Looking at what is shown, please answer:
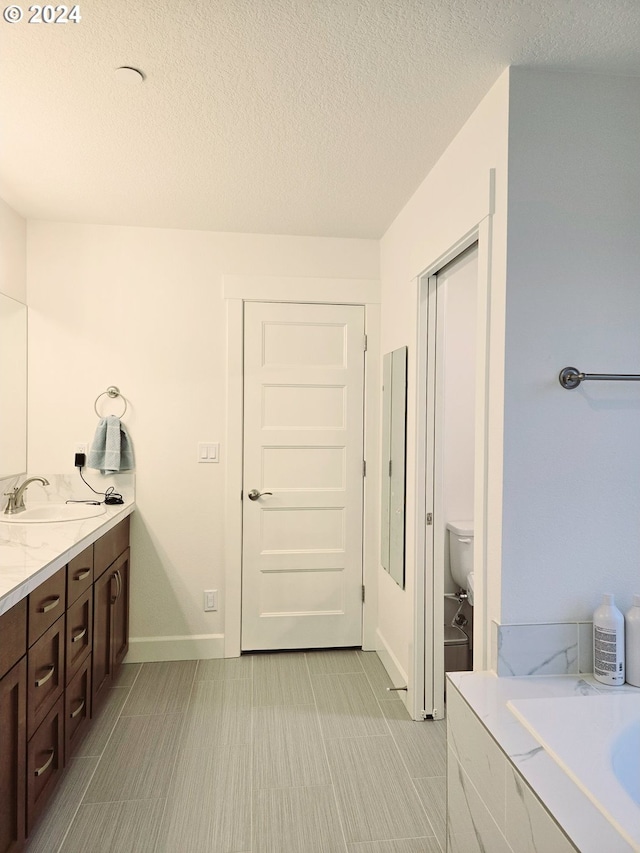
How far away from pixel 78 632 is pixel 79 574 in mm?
227

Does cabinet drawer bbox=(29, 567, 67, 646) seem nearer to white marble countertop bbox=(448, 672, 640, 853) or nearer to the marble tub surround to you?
white marble countertop bbox=(448, 672, 640, 853)

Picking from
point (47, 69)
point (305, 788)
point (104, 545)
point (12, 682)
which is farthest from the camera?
point (104, 545)

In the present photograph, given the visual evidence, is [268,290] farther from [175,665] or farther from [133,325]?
[175,665]

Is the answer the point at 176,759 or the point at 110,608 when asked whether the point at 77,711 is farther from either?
the point at 110,608

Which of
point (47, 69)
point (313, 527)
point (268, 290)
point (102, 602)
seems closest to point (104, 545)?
point (102, 602)

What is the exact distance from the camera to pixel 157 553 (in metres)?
3.19

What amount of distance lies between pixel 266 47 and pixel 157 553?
2474 millimetres

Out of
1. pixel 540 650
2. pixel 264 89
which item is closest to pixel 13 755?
pixel 540 650

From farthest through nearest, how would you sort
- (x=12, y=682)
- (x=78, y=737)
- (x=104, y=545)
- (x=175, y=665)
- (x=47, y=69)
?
1. (x=175, y=665)
2. (x=104, y=545)
3. (x=78, y=737)
4. (x=47, y=69)
5. (x=12, y=682)

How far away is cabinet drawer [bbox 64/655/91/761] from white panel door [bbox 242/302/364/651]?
41.1 inches

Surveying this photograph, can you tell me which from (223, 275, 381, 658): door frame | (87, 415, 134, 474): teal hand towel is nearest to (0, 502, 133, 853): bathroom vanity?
(87, 415, 134, 474): teal hand towel

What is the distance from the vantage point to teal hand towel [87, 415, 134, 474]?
3.03 metres

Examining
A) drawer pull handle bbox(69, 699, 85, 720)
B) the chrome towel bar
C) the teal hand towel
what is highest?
the chrome towel bar

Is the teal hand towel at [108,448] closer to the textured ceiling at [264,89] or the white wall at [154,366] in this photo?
the white wall at [154,366]
